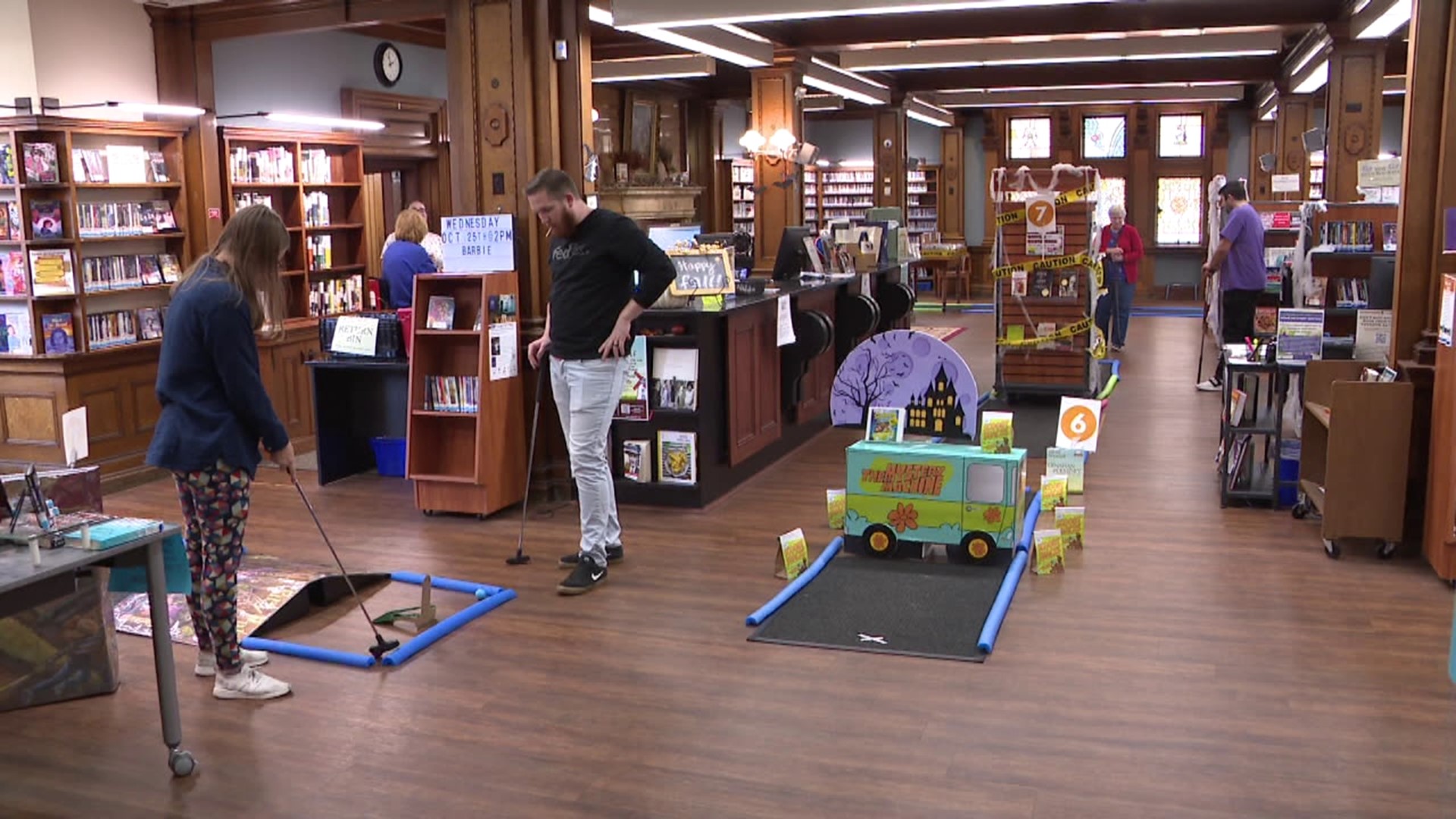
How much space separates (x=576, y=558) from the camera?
225 inches

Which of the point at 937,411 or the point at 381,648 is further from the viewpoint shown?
the point at 937,411

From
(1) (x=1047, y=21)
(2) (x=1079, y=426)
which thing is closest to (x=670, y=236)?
(2) (x=1079, y=426)

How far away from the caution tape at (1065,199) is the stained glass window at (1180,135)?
13.3m

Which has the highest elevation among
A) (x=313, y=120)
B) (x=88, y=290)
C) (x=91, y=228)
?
(x=313, y=120)

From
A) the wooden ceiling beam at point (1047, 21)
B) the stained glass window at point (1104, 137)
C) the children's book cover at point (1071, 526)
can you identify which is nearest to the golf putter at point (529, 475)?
the children's book cover at point (1071, 526)

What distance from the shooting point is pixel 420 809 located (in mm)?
3502

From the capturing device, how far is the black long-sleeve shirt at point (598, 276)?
5.39m

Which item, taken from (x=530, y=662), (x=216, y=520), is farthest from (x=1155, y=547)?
(x=216, y=520)

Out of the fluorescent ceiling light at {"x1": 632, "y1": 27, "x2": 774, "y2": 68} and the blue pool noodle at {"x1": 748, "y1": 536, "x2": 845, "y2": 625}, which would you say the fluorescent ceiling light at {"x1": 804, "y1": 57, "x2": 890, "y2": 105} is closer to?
the fluorescent ceiling light at {"x1": 632, "y1": 27, "x2": 774, "y2": 68}

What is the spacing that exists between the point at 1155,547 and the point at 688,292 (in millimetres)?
2822

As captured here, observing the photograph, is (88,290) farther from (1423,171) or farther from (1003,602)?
(1423,171)

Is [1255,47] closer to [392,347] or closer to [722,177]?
[722,177]

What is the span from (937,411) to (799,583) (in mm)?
1408

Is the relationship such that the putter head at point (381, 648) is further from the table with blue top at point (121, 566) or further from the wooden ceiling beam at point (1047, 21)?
the wooden ceiling beam at point (1047, 21)
